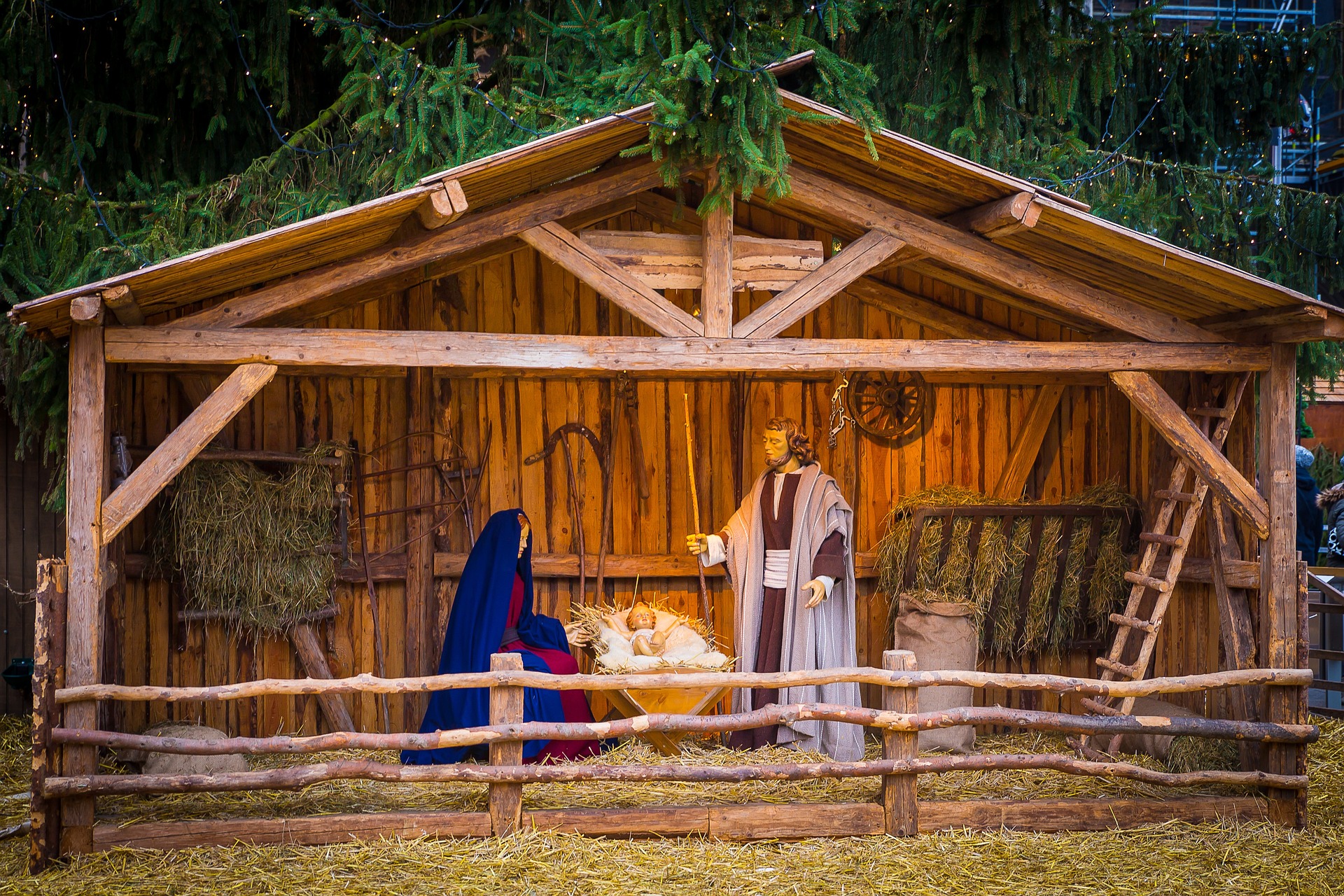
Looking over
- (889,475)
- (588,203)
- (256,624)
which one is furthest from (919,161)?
(256,624)

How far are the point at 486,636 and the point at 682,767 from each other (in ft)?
5.40

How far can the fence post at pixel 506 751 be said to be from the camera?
518cm

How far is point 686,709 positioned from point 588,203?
8.93 ft

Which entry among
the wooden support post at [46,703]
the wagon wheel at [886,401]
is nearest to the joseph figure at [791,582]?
the wagon wheel at [886,401]

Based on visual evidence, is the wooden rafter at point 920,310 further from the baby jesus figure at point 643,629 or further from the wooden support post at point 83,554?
the wooden support post at point 83,554

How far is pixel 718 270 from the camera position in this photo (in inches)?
218

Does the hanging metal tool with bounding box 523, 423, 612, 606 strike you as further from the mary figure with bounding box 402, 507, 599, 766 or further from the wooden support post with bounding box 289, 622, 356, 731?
the wooden support post with bounding box 289, 622, 356, 731

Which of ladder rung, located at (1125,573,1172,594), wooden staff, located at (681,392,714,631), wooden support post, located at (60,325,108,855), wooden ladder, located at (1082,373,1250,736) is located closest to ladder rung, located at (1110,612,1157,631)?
wooden ladder, located at (1082,373,1250,736)

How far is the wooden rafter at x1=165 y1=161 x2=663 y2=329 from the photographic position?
5.18 m

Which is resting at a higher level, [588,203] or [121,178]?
[121,178]

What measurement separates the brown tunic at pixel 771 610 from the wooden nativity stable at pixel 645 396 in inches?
24.7

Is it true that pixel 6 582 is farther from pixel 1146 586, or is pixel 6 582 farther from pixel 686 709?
pixel 1146 586

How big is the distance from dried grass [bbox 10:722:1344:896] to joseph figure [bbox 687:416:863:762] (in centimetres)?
136

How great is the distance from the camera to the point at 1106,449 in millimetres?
7629
